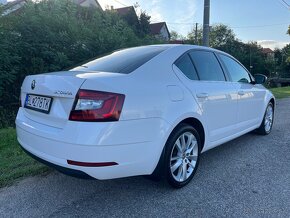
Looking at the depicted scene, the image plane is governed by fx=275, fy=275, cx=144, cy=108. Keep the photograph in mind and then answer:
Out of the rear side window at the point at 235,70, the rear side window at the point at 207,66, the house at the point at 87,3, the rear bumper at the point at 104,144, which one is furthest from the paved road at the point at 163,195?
the house at the point at 87,3

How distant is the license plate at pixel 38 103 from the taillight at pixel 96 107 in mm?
391

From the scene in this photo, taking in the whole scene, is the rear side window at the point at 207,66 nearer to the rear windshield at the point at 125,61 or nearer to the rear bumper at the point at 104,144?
the rear windshield at the point at 125,61

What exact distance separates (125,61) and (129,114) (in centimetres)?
86

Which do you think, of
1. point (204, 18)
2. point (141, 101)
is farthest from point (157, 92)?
point (204, 18)

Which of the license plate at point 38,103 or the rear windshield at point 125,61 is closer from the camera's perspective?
the license plate at point 38,103

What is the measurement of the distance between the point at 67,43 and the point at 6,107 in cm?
205

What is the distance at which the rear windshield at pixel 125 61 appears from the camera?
2.91 meters

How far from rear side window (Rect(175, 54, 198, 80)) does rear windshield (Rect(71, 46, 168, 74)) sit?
253 mm

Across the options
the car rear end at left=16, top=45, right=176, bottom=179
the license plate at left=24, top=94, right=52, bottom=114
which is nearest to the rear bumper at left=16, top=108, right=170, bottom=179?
the car rear end at left=16, top=45, right=176, bottom=179

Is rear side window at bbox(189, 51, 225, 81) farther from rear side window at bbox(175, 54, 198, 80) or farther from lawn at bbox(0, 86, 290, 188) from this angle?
lawn at bbox(0, 86, 290, 188)

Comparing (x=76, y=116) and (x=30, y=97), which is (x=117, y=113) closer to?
(x=76, y=116)

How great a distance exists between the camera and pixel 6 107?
245 inches

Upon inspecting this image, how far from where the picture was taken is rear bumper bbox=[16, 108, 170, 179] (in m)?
2.36

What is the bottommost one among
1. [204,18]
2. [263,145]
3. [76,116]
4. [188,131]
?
[263,145]
